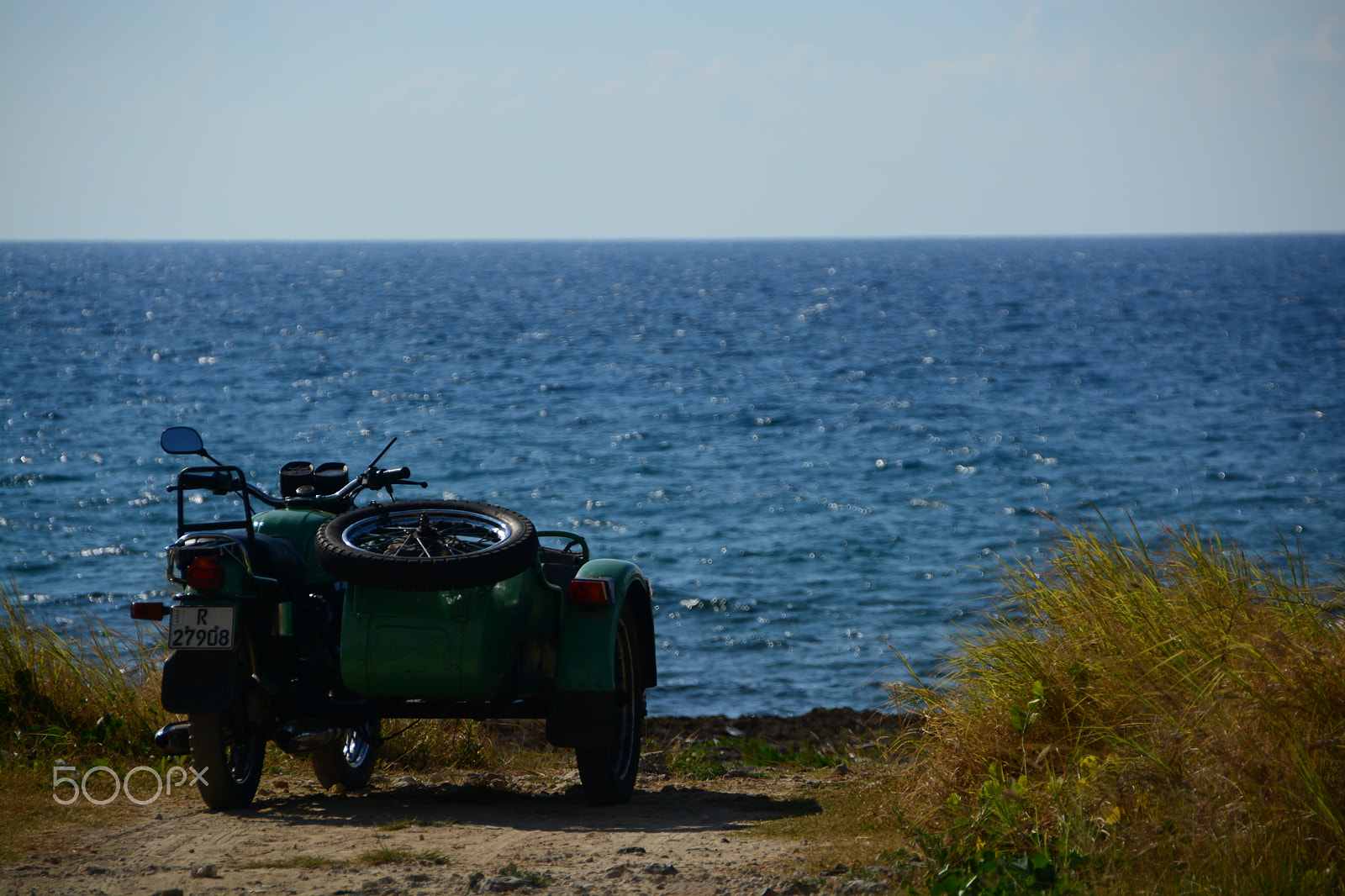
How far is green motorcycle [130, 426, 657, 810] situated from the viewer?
5.19 m

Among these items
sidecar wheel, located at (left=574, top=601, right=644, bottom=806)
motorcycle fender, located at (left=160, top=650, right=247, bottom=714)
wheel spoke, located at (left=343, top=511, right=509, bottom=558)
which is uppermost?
wheel spoke, located at (left=343, top=511, right=509, bottom=558)

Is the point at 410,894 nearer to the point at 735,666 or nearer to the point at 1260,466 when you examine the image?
the point at 735,666

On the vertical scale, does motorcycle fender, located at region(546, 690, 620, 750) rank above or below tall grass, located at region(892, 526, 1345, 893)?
below

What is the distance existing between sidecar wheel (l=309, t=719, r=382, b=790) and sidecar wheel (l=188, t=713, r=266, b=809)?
14.0 inches

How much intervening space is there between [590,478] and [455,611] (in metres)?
20.3

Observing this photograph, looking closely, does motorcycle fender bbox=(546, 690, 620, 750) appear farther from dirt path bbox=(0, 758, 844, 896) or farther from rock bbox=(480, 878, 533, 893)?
rock bbox=(480, 878, 533, 893)

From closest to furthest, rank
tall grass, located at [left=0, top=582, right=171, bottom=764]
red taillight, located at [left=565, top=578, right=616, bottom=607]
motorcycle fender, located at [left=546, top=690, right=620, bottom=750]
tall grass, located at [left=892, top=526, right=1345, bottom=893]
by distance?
1. tall grass, located at [left=892, top=526, right=1345, bottom=893]
2. motorcycle fender, located at [left=546, top=690, right=620, bottom=750]
3. red taillight, located at [left=565, top=578, right=616, bottom=607]
4. tall grass, located at [left=0, top=582, right=171, bottom=764]

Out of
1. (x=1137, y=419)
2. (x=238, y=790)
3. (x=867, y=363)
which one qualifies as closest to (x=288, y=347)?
(x=867, y=363)

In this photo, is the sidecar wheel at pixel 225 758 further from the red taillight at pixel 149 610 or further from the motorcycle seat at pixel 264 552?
the motorcycle seat at pixel 264 552

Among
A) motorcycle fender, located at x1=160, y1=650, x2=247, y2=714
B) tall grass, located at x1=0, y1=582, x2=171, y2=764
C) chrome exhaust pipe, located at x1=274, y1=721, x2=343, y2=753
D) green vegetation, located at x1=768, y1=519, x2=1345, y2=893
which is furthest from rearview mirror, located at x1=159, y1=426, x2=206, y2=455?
green vegetation, located at x1=768, y1=519, x2=1345, y2=893

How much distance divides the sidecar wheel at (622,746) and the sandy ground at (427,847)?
0.11 metres

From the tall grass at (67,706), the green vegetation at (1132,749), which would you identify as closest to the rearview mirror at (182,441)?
the tall grass at (67,706)

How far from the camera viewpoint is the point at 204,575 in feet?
17.2

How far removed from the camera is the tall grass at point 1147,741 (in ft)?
12.8
